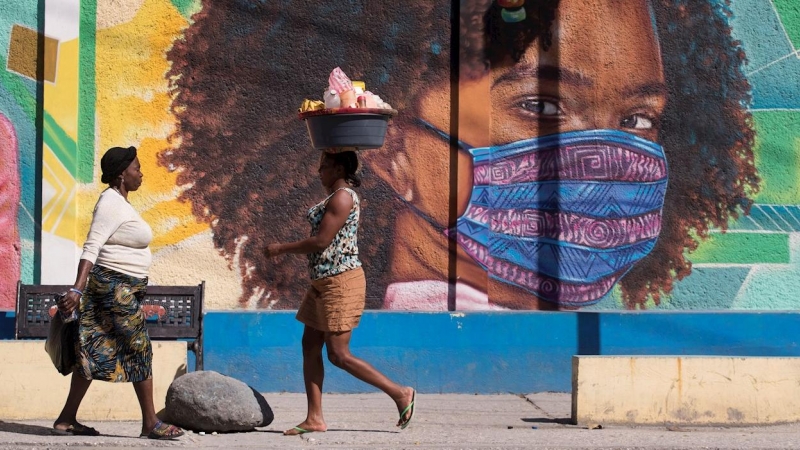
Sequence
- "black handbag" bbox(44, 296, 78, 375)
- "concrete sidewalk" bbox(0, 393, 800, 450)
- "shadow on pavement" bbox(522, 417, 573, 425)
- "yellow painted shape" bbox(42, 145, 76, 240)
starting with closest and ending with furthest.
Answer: "black handbag" bbox(44, 296, 78, 375)
"concrete sidewalk" bbox(0, 393, 800, 450)
"shadow on pavement" bbox(522, 417, 573, 425)
"yellow painted shape" bbox(42, 145, 76, 240)

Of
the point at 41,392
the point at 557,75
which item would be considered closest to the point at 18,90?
the point at 41,392

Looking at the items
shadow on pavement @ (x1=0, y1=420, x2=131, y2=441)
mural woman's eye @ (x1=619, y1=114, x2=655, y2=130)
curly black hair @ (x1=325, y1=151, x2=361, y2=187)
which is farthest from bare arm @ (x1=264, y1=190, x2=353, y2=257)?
mural woman's eye @ (x1=619, y1=114, x2=655, y2=130)

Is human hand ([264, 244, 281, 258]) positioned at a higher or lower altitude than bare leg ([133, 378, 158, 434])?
higher

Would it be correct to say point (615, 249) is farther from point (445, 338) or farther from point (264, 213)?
point (264, 213)

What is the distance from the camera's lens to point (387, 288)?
9133mm

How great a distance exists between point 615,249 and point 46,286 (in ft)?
14.3

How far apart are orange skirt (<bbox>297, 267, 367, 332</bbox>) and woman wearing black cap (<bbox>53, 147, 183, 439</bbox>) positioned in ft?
3.15

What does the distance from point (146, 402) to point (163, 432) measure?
0.63ft

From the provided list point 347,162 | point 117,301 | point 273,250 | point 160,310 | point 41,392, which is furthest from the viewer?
point 160,310

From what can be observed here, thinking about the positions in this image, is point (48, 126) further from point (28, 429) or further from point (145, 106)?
point (28, 429)

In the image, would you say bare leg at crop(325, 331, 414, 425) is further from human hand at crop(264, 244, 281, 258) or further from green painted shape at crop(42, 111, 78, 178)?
green painted shape at crop(42, 111, 78, 178)

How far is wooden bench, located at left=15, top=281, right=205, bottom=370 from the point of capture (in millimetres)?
8359

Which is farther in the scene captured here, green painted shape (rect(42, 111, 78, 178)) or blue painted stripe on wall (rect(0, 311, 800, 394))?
green painted shape (rect(42, 111, 78, 178))

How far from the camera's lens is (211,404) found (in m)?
6.73
